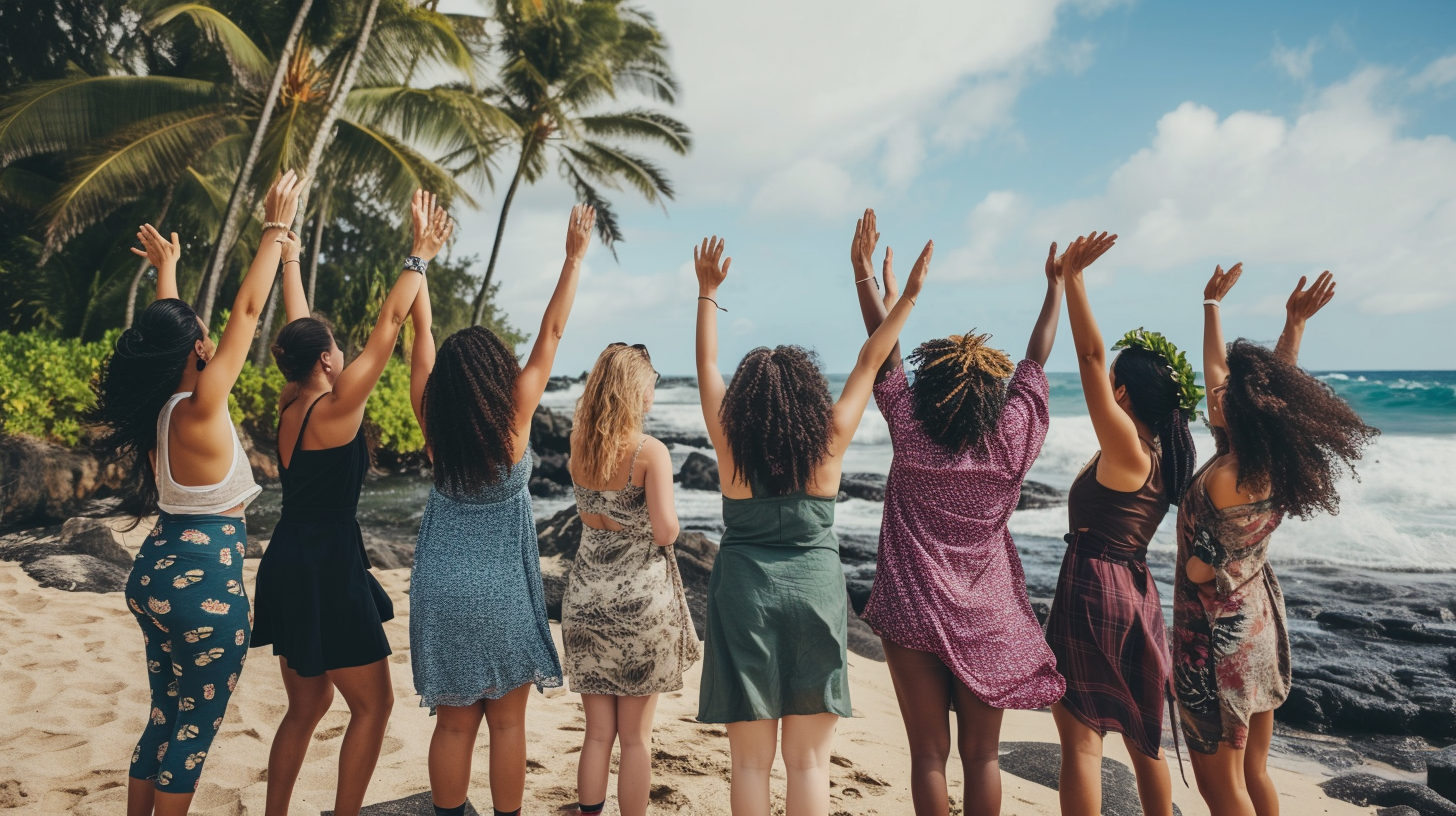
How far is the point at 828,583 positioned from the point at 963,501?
51 cm

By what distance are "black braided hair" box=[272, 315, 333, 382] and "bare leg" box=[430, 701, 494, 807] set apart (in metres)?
1.22

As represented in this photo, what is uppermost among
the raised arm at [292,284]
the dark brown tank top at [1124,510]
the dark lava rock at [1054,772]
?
the raised arm at [292,284]

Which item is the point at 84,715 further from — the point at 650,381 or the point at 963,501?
the point at 963,501

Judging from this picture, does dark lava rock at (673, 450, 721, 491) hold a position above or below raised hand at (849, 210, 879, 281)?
below

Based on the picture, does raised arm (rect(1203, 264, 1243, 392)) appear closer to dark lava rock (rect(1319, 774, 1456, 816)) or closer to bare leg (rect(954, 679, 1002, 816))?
bare leg (rect(954, 679, 1002, 816))

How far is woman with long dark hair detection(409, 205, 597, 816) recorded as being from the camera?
288 cm

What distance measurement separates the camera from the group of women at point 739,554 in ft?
9.01

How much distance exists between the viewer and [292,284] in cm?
332

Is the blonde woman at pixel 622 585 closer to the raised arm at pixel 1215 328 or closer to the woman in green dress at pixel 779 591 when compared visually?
the woman in green dress at pixel 779 591

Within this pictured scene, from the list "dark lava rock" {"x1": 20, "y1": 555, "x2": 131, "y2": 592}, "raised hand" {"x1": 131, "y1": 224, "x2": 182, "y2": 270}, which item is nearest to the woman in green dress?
"raised hand" {"x1": 131, "y1": 224, "x2": 182, "y2": 270}

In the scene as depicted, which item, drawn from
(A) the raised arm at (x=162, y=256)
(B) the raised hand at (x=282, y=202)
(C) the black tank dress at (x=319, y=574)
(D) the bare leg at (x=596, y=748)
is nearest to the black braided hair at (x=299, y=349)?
(C) the black tank dress at (x=319, y=574)

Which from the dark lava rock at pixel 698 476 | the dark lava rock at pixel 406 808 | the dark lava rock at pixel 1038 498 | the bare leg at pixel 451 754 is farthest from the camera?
the dark lava rock at pixel 698 476

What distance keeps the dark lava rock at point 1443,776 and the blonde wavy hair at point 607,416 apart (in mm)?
4664

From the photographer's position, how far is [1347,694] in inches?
230
